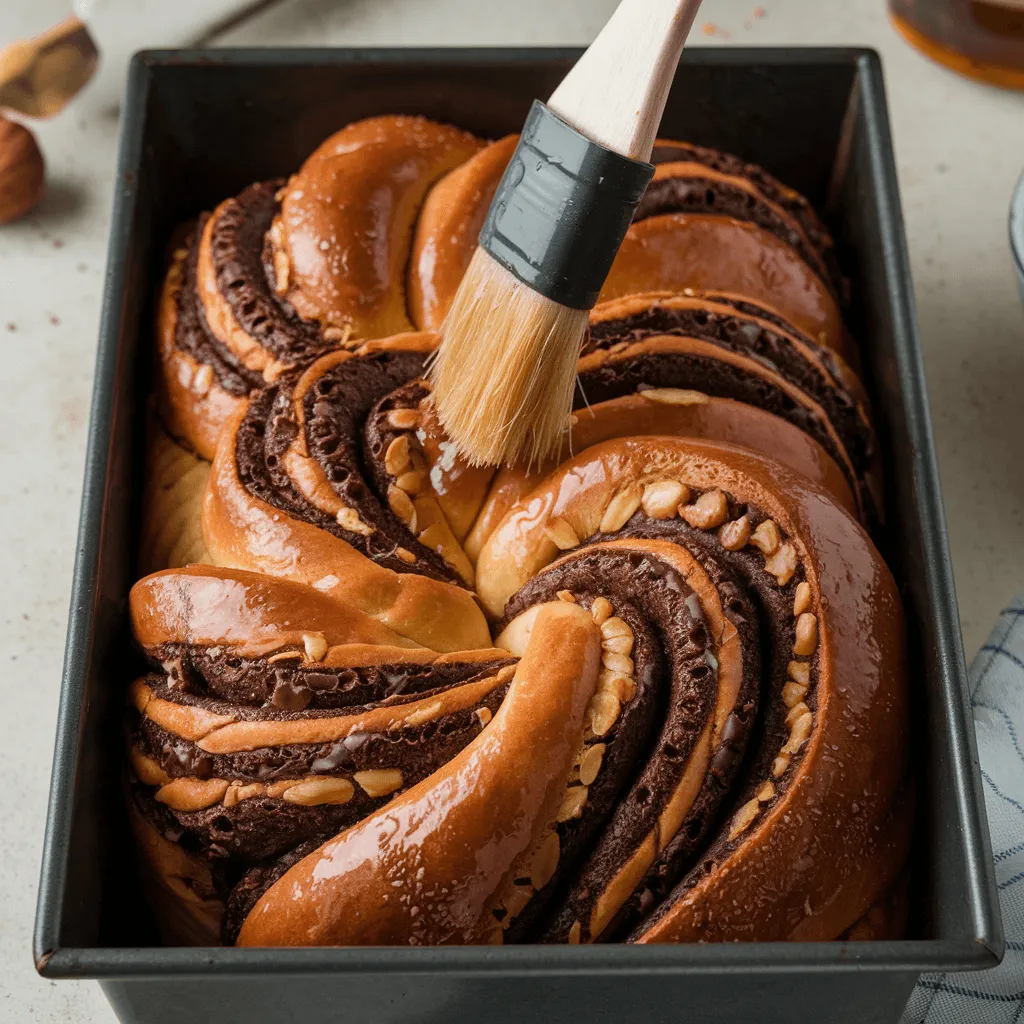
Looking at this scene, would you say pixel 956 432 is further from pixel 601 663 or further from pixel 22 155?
pixel 22 155

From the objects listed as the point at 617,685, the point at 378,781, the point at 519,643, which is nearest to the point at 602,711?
the point at 617,685

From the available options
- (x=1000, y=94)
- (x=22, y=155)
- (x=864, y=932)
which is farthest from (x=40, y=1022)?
(x=1000, y=94)

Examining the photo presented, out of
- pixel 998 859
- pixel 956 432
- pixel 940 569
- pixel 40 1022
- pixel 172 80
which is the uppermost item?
pixel 172 80

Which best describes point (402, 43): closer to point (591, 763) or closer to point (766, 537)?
point (766, 537)

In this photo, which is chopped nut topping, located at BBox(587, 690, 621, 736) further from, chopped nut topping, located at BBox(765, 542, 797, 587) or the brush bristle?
the brush bristle

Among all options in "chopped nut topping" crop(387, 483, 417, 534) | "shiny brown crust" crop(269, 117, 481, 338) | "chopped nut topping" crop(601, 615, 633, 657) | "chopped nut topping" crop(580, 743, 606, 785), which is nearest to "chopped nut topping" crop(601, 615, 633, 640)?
"chopped nut topping" crop(601, 615, 633, 657)

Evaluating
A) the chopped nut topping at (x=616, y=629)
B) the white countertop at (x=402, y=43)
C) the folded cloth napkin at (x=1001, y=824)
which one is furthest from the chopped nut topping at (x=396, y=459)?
the folded cloth napkin at (x=1001, y=824)

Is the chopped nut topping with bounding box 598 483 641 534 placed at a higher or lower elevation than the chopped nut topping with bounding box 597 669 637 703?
higher
